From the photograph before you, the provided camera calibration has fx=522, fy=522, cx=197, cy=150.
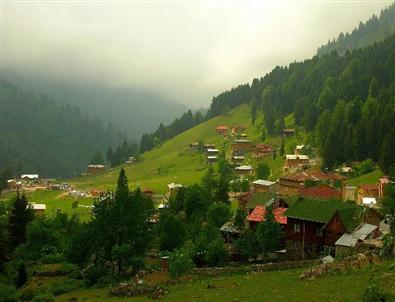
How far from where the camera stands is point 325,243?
5434 centimetres

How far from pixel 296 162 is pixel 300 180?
28905mm

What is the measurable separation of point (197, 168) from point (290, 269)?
131342mm

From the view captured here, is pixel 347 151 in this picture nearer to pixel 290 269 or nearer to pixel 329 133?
pixel 329 133

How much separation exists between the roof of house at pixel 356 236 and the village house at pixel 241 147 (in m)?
128

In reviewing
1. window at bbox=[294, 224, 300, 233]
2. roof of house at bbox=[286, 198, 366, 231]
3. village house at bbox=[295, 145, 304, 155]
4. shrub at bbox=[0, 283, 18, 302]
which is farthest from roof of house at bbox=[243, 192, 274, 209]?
village house at bbox=[295, 145, 304, 155]

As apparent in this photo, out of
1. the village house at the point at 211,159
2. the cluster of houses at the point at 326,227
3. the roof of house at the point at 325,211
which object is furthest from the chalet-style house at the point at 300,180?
the village house at the point at 211,159

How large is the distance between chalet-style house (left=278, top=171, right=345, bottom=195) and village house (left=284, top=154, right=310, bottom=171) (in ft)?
68.0

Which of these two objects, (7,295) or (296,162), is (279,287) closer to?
(7,295)

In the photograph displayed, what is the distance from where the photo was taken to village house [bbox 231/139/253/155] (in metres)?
179

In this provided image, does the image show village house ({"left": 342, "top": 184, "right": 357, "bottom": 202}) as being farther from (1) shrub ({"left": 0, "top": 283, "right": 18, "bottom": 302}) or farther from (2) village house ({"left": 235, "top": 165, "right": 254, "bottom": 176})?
(2) village house ({"left": 235, "top": 165, "right": 254, "bottom": 176})

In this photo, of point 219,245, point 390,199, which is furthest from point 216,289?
point 390,199

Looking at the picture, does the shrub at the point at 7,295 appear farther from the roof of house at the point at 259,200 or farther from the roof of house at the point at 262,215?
the roof of house at the point at 259,200

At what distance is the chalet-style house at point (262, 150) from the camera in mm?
167225

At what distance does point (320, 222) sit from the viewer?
5462 cm
